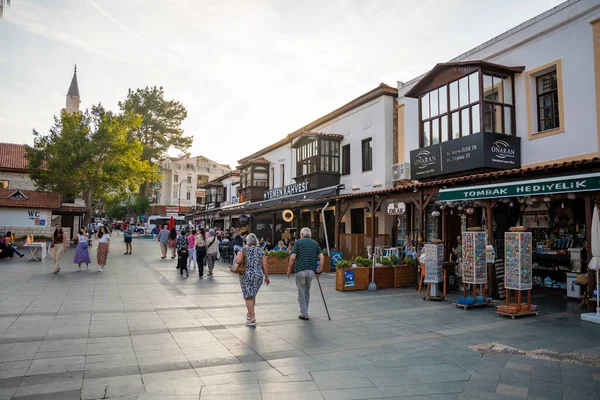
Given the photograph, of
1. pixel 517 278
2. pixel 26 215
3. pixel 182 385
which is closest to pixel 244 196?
pixel 26 215

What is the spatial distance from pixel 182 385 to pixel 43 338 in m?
3.15

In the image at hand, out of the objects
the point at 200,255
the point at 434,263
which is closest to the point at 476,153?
the point at 434,263

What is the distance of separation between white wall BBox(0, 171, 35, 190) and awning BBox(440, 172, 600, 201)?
→ 39489mm

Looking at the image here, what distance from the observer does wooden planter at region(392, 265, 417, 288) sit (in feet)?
42.0

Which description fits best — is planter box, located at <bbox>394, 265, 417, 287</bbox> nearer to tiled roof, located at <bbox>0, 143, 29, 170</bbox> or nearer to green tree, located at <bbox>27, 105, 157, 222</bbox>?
green tree, located at <bbox>27, 105, 157, 222</bbox>

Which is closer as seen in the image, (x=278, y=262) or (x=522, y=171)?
(x=522, y=171)

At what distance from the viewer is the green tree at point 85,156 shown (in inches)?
1139

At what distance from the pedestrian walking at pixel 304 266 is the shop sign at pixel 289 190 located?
1385 centimetres

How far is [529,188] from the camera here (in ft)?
29.6

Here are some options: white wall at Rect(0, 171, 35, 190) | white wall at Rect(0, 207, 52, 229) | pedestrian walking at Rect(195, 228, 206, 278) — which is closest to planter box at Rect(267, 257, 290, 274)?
pedestrian walking at Rect(195, 228, 206, 278)

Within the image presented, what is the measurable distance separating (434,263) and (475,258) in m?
1.32

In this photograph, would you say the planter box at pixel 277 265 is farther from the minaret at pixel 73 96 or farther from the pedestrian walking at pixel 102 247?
the minaret at pixel 73 96

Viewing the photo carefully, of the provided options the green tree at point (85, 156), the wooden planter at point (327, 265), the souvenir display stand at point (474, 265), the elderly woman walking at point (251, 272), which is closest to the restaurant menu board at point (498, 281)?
the souvenir display stand at point (474, 265)

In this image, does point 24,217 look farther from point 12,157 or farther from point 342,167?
point 342,167
